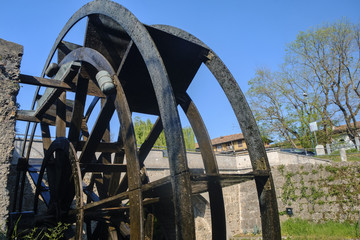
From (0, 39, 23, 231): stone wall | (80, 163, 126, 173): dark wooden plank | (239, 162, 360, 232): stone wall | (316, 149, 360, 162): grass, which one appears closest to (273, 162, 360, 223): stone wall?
(239, 162, 360, 232): stone wall

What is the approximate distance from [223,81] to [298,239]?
923 centimetres

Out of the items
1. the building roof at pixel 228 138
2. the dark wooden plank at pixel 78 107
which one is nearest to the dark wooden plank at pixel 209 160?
the dark wooden plank at pixel 78 107

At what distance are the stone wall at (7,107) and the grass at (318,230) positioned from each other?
33.2ft

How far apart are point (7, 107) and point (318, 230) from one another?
1109cm

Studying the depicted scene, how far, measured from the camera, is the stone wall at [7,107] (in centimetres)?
313

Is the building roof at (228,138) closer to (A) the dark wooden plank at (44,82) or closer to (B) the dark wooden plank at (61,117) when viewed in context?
(B) the dark wooden plank at (61,117)

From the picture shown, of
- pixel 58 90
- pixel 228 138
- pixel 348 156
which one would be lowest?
pixel 348 156

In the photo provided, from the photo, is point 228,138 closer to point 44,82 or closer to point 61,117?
point 61,117

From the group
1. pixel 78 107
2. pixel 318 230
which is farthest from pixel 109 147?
pixel 318 230

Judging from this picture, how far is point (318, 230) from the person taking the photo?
36.5 feet

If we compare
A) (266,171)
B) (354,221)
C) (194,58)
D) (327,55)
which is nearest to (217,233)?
(266,171)

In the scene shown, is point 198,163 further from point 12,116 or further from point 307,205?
point 12,116

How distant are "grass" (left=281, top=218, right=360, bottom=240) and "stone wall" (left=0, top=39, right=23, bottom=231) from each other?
10111 millimetres

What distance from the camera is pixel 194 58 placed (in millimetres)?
3752
